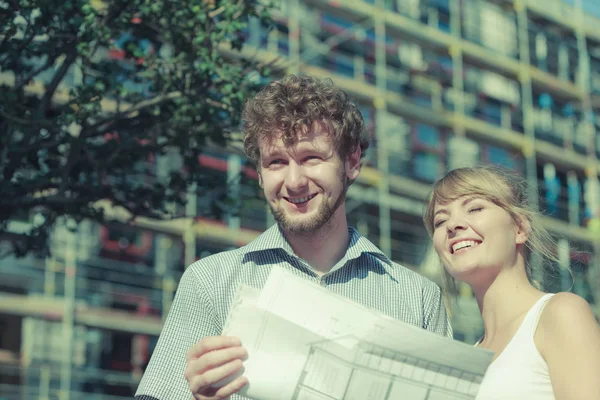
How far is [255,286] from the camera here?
3.16 metres

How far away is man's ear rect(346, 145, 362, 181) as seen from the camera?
338 cm

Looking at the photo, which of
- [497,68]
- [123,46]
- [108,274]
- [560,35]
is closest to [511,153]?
[497,68]

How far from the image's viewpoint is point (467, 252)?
312cm

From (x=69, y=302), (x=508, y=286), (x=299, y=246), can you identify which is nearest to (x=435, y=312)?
(x=508, y=286)

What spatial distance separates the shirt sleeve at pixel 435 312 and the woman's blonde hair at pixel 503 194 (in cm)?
31

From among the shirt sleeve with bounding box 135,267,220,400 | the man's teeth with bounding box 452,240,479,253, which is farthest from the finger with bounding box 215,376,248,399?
the man's teeth with bounding box 452,240,479,253

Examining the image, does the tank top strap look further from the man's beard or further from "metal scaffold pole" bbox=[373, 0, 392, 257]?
"metal scaffold pole" bbox=[373, 0, 392, 257]

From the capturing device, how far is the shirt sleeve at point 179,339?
9.57 ft

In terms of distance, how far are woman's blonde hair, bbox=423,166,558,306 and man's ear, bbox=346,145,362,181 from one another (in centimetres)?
29

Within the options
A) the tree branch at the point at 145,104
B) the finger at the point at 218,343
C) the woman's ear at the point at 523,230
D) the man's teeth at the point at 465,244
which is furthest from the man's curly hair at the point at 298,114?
the tree branch at the point at 145,104

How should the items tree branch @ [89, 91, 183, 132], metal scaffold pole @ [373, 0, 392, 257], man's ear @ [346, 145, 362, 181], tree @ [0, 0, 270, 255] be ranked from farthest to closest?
metal scaffold pole @ [373, 0, 392, 257], tree branch @ [89, 91, 183, 132], tree @ [0, 0, 270, 255], man's ear @ [346, 145, 362, 181]

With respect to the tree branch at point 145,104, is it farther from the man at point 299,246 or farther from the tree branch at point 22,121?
the man at point 299,246

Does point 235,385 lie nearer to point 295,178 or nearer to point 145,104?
point 295,178

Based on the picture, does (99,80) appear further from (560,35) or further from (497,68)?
(560,35)
